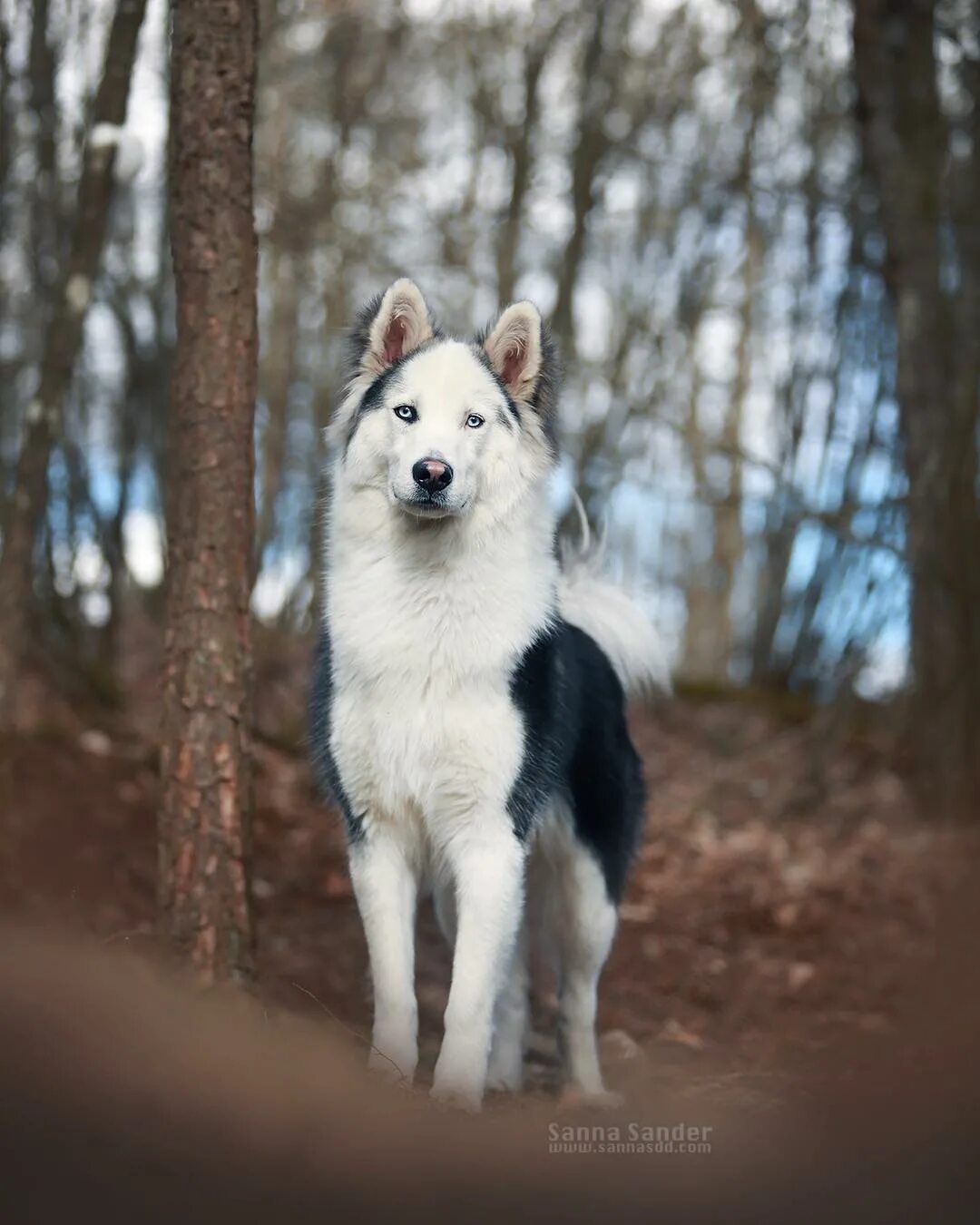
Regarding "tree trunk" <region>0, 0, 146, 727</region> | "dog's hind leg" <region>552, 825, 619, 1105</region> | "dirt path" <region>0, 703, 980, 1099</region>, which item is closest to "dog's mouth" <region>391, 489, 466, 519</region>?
"dog's hind leg" <region>552, 825, 619, 1105</region>

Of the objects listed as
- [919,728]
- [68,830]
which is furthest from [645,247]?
[68,830]

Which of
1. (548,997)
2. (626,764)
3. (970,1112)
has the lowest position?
(548,997)

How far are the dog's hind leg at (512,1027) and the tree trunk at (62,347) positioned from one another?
3741mm

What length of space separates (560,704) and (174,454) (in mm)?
1850

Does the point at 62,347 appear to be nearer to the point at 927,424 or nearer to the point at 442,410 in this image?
the point at 442,410

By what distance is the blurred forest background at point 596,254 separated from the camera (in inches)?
391

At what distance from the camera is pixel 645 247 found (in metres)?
15.7

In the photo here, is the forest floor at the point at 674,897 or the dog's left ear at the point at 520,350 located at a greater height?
the dog's left ear at the point at 520,350

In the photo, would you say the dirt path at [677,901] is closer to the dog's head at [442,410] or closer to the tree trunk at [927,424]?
the tree trunk at [927,424]

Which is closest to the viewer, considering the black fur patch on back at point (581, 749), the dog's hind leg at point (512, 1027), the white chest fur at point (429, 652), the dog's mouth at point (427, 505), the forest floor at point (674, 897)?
the dog's mouth at point (427, 505)

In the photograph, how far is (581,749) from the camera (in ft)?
16.7

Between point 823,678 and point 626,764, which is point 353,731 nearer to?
point 626,764

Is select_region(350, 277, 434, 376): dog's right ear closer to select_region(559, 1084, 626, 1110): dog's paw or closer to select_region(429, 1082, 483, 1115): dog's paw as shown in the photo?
select_region(429, 1082, 483, 1115): dog's paw

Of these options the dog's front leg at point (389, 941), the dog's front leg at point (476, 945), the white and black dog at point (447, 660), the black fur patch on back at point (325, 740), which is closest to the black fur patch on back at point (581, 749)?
the white and black dog at point (447, 660)
